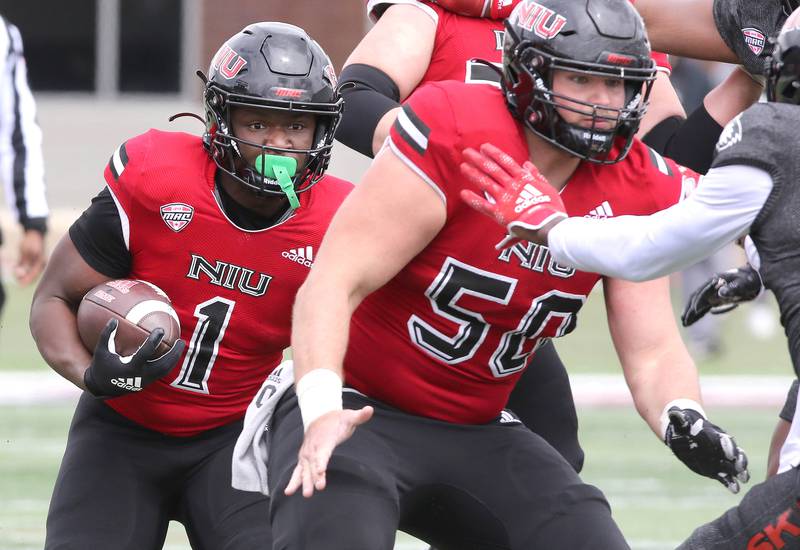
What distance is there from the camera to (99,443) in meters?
4.29

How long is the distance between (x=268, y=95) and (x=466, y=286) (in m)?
0.91

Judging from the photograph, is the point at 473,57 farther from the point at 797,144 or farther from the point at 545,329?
the point at 797,144

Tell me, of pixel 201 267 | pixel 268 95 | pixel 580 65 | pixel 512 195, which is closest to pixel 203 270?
pixel 201 267

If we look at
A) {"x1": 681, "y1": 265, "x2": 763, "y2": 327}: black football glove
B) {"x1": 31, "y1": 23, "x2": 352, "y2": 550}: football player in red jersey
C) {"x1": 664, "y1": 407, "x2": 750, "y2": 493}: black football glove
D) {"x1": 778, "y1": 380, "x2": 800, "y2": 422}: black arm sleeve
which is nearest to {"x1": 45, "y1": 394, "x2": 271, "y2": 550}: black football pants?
{"x1": 31, "y1": 23, "x2": 352, "y2": 550}: football player in red jersey

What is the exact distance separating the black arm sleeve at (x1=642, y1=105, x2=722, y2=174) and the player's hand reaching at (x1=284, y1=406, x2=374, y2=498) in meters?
1.80

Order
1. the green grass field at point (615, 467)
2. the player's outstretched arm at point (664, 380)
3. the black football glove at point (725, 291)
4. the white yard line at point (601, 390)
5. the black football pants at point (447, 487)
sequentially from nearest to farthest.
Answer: the black football pants at point (447, 487), the player's outstretched arm at point (664, 380), the black football glove at point (725, 291), the green grass field at point (615, 467), the white yard line at point (601, 390)

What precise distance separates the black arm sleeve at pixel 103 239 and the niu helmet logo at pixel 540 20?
126 centimetres

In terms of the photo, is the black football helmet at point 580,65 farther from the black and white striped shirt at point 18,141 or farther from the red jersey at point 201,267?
the black and white striped shirt at point 18,141

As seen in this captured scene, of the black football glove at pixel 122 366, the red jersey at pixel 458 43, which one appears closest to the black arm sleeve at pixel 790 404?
the red jersey at pixel 458 43

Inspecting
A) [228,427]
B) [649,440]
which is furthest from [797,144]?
[649,440]

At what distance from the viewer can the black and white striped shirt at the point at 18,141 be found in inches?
270

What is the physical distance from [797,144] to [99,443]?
2.07 metres

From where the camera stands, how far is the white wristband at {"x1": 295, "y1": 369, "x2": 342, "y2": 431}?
11.0 ft

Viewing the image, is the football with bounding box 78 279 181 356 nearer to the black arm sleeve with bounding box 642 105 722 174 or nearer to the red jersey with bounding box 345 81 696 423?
the red jersey with bounding box 345 81 696 423
